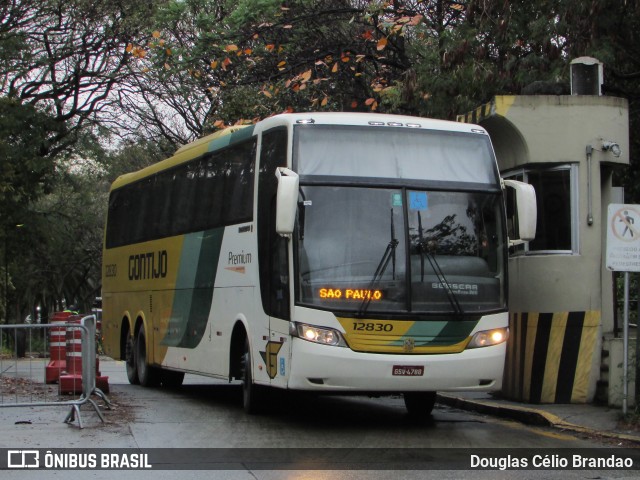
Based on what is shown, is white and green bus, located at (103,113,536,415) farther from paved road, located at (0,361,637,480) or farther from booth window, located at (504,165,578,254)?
booth window, located at (504,165,578,254)

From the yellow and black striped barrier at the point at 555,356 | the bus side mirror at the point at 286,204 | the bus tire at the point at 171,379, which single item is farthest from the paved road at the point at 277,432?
the bus tire at the point at 171,379

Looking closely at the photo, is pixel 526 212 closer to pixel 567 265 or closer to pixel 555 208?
pixel 567 265

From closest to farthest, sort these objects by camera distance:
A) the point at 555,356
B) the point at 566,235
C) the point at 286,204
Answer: the point at 286,204
the point at 555,356
the point at 566,235

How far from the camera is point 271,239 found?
11945 mm

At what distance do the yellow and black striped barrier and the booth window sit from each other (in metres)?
0.94

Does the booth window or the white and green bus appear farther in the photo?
the booth window

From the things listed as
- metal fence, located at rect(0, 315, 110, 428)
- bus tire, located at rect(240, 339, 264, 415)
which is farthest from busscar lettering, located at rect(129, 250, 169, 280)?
bus tire, located at rect(240, 339, 264, 415)

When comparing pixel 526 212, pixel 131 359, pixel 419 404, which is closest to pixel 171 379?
pixel 131 359

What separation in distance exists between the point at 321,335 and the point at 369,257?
0.99 m

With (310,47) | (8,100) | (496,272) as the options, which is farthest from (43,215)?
(496,272)

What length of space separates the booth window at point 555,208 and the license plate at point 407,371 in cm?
349

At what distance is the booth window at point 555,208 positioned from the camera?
13766 mm

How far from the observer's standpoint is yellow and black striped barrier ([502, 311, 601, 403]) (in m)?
13.4

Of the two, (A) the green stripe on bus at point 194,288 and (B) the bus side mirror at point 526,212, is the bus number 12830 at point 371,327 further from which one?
(A) the green stripe on bus at point 194,288
